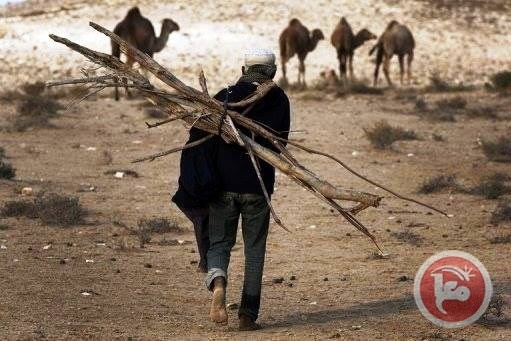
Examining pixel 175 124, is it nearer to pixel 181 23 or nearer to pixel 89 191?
pixel 89 191

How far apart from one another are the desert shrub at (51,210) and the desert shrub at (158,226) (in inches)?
26.5

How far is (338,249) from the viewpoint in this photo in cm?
1162

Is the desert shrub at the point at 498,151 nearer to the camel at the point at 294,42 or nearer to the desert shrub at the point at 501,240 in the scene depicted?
the desert shrub at the point at 501,240

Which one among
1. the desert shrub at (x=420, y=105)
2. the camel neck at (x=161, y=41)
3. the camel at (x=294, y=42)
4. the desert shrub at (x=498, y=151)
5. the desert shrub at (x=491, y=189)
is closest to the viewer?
the desert shrub at (x=491, y=189)

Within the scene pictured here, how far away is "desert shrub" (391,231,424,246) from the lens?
11.8 m

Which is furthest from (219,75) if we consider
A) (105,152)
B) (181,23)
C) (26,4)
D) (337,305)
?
(337,305)

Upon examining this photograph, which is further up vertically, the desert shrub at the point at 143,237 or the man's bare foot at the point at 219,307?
the man's bare foot at the point at 219,307

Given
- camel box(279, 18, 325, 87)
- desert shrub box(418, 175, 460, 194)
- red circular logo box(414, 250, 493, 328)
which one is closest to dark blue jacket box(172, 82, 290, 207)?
red circular logo box(414, 250, 493, 328)

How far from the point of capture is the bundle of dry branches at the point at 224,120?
25.6 feet

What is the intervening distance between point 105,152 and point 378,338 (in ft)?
36.7

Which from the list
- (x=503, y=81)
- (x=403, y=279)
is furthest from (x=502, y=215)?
(x=503, y=81)

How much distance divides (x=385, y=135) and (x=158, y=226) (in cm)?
784

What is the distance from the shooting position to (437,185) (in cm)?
1528

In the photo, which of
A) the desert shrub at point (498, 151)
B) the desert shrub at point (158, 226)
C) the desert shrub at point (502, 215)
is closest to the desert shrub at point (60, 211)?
the desert shrub at point (158, 226)
